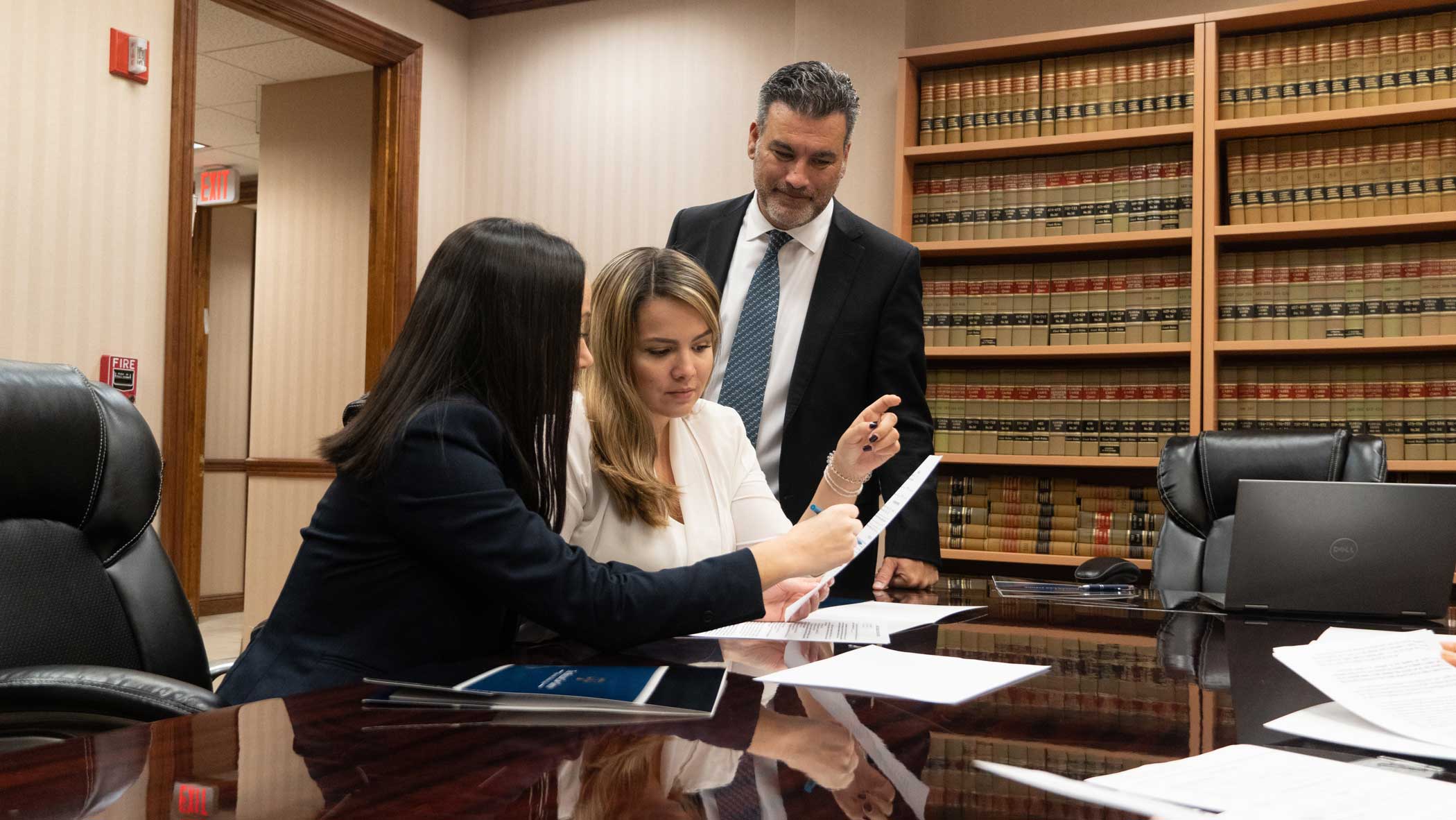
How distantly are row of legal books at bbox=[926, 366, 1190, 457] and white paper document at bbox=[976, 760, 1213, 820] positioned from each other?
303 cm

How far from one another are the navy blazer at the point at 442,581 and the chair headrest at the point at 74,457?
1.18 feet

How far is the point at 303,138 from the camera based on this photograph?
205 inches

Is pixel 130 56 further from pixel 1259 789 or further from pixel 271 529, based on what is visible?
pixel 1259 789

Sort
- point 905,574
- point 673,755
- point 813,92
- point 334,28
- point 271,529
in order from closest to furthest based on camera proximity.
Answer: point 673,755
point 905,574
point 813,92
point 334,28
point 271,529

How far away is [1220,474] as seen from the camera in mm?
2463

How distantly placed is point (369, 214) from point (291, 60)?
2.51ft

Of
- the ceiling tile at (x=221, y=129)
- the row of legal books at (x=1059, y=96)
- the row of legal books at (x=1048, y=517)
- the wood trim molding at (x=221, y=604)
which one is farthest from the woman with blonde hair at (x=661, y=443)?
the wood trim molding at (x=221, y=604)

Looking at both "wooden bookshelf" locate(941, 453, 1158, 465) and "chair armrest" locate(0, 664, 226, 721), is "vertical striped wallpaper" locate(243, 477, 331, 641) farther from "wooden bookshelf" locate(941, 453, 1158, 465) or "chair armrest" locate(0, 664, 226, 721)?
"chair armrest" locate(0, 664, 226, 721)

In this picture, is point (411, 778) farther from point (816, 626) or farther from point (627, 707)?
point (816, 626)

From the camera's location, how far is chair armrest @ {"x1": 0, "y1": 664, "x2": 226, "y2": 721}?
1.14 m

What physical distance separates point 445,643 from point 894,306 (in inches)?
52.7

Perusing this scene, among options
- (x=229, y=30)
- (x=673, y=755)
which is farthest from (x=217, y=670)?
(x=229, y=30)

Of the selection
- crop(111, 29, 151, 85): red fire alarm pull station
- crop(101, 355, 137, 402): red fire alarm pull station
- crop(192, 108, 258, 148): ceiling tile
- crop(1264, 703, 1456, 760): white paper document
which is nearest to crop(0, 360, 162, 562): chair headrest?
crop(1264, 703, 1456, 760): white paper document

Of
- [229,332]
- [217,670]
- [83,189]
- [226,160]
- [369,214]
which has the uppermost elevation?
[226,160]
